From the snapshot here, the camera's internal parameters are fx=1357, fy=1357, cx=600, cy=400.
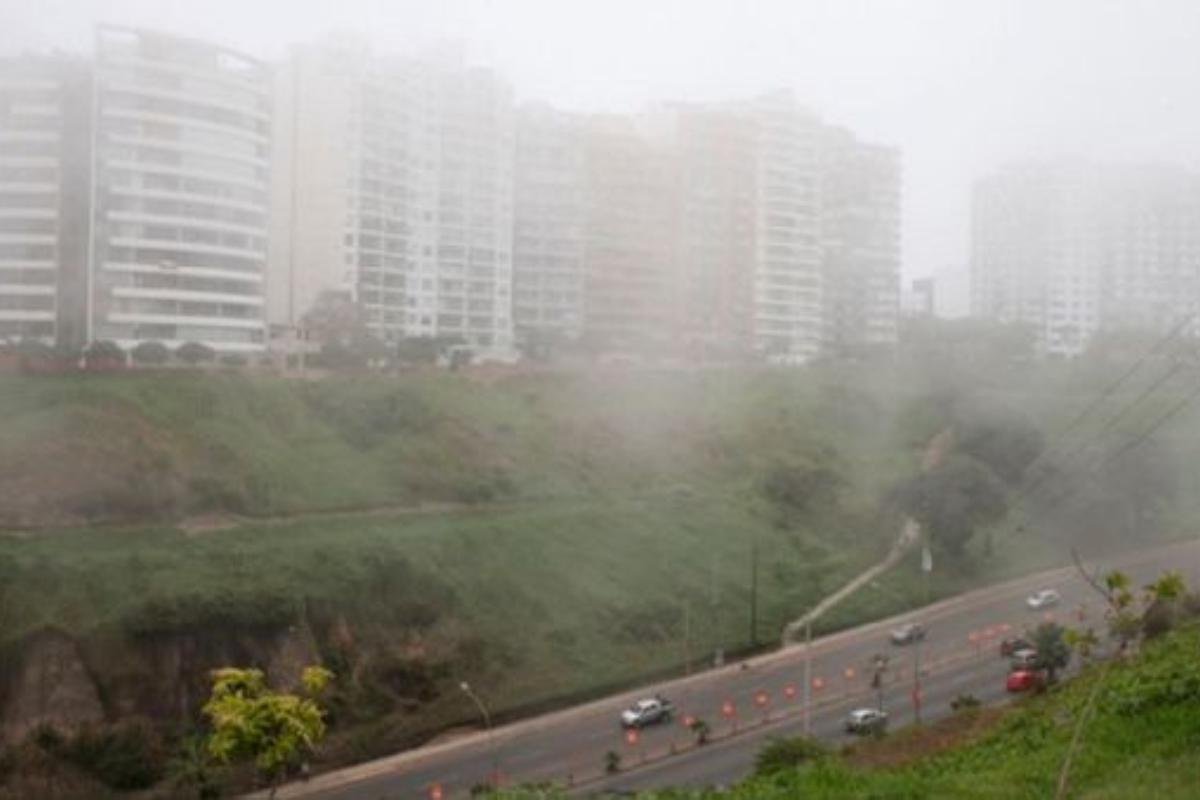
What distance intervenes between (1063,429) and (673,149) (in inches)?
204

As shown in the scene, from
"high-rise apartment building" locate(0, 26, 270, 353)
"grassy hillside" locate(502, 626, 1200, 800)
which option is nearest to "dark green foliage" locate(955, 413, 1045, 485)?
"high-rise apartment building" locate(0, 26, 270, 353)

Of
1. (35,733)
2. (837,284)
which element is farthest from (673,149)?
(35,733)

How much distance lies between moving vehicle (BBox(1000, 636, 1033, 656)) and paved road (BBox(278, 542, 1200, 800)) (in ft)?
0.31

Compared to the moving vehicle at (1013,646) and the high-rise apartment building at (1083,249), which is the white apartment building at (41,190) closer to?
the moving vehicle at (1013,646)

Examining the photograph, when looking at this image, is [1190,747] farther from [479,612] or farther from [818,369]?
[818,369]

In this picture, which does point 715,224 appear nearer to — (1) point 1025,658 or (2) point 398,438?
(2) point 398,438

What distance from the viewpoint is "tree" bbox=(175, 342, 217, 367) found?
10.2m

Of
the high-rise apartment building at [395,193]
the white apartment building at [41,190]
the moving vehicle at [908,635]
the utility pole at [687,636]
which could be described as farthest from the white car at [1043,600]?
the white apartment building at [41,190]

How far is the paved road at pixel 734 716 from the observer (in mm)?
6875

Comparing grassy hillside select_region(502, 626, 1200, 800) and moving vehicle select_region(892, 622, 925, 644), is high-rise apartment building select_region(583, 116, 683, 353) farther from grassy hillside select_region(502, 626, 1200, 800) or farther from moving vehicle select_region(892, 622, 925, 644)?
grassy hillside select_region(502, 626, 1200, 800)

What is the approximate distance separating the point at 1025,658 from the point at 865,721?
1417 mm

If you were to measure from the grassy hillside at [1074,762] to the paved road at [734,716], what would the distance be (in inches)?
88.8

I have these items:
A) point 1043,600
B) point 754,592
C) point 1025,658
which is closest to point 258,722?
point 1025,658

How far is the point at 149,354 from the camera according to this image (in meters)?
9.90
